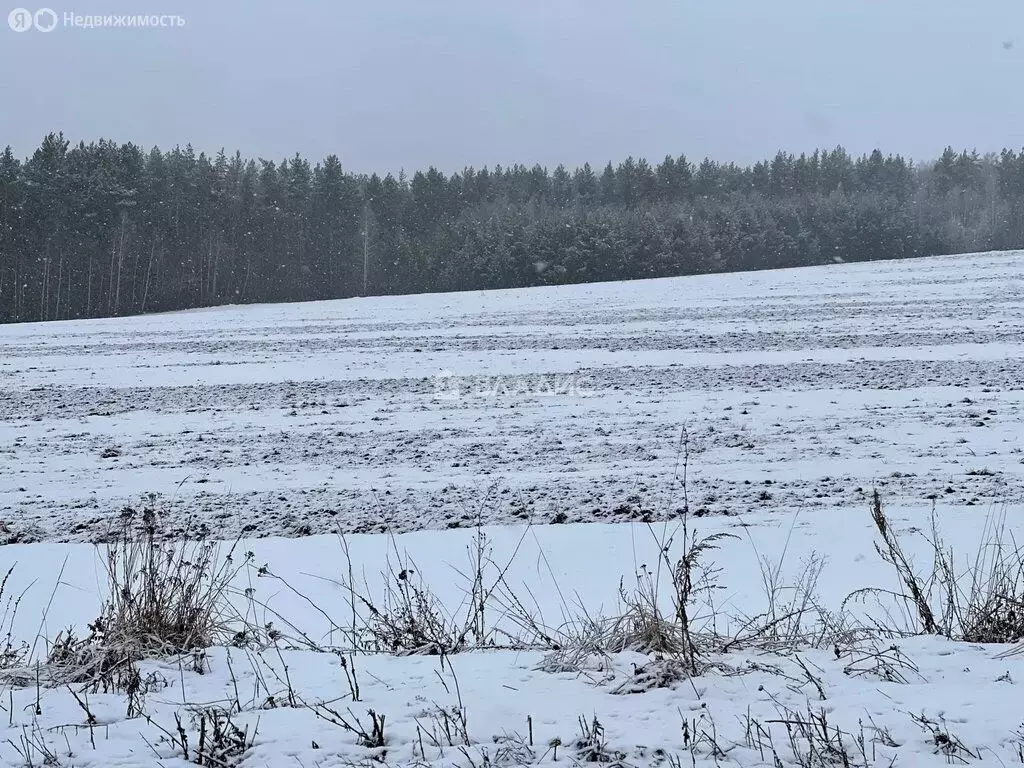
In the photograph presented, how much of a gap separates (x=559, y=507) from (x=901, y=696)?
4292 millimetres

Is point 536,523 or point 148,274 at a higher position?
point 148,274

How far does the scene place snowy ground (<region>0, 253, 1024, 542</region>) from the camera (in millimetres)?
7773

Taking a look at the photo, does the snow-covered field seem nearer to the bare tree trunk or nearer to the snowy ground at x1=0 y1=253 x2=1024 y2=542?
the snowy ground at x1=0 y1=253 x2=1024 y2=542

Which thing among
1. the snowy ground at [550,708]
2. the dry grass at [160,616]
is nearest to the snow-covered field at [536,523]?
the snowy ground at [550,708]

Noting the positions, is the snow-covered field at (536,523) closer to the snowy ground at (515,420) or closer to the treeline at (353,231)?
the snowy ground at (515,420)

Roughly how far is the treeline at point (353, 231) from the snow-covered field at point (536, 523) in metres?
39.5

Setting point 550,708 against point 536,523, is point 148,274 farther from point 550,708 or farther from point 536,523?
point 550,708

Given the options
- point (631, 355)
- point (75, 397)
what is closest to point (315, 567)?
point (75, 397)

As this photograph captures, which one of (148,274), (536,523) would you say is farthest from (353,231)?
(536,523)

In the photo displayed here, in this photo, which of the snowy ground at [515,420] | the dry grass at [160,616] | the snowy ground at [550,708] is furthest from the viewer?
the snowy ground at [515,420]

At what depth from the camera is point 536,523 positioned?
7141 mm

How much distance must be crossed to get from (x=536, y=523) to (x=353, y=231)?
6638cm

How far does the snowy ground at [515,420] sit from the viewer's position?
25.5 feet

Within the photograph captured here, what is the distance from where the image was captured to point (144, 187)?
63062 millimetres
